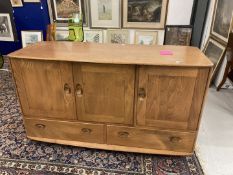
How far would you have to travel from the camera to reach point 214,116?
2.31 meters

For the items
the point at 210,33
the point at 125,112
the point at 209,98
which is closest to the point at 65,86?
the point at 125,112

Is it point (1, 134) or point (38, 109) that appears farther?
point (1, 134)

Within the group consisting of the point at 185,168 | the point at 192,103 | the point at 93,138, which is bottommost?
the point at 185,168

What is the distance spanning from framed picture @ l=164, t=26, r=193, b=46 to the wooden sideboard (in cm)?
145

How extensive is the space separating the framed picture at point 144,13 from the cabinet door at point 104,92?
191 cm

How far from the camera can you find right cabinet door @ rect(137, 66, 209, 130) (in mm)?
1375

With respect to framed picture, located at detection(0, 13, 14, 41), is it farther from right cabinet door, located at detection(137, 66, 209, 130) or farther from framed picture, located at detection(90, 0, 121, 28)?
right cabinet door, located at detection(137, 66, 209, 130)

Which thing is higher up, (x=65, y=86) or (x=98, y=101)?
(x=65, y=86)

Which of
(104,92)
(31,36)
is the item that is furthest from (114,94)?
(31,36)

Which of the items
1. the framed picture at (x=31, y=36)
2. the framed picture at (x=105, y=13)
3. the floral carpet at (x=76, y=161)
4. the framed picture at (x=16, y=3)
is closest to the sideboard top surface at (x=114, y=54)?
the floral carpet at (x=76, y=161)

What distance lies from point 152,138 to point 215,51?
6.48ft

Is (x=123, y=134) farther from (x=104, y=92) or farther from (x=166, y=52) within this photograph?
(x=166, y=52)

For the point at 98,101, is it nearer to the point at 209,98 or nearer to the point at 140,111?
the point at 140,111

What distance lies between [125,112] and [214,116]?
1.31 metres
